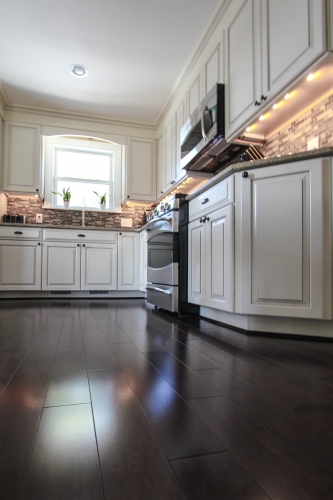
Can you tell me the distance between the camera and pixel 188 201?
8.71 feet

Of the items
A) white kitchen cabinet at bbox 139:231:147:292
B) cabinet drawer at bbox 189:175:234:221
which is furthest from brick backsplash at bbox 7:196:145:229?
cabinet drawer at bbox 189:175:234:221

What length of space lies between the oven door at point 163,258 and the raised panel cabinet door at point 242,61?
3.27 ft

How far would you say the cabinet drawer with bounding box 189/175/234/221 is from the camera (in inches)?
76.3

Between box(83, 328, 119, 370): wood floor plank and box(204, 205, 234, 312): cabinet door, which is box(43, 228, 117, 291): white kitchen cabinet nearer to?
box(204, 205, 234, 312): cabinet door

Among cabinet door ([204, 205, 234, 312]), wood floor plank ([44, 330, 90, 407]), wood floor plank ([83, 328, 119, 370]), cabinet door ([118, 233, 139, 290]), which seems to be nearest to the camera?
wood floor plank ([44, 330, 90, 407])

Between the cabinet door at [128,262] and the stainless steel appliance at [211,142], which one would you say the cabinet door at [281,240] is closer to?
the stainless steel appliance at [211,142]

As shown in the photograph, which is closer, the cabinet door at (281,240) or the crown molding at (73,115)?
the cabinet door at (281,240)

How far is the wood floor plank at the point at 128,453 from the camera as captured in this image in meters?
0.49

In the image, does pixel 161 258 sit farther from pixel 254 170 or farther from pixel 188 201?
pixel 254 170

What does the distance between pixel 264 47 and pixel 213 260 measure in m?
1.39

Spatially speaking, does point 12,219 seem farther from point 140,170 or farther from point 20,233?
point 140,170

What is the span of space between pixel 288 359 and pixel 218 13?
2759mm

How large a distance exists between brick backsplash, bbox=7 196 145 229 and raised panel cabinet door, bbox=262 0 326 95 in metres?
3.18

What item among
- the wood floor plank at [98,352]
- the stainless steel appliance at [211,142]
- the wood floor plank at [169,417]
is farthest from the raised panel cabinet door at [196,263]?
the wood floor plank at [169,417]
